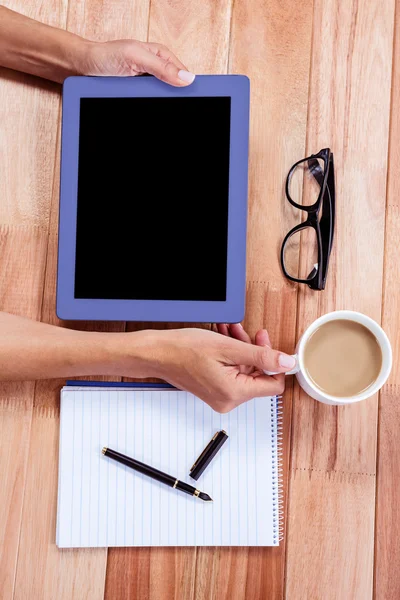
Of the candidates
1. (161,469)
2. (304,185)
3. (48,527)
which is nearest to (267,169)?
(304,185)

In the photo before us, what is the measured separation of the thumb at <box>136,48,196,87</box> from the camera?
0.80m

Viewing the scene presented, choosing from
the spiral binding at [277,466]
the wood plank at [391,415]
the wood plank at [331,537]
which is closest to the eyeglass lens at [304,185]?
the wood plank at [391,415]

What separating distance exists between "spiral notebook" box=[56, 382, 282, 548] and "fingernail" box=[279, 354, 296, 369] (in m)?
0.13

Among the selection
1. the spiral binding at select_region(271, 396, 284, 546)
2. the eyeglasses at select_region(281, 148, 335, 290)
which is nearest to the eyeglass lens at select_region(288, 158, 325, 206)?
the eyeglasses at select_region(281, 148, 335, 290)

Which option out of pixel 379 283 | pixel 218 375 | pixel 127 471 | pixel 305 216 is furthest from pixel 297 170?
pixel 127 471

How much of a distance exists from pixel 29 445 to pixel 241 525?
1.17 ft

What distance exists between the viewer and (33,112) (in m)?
0.92

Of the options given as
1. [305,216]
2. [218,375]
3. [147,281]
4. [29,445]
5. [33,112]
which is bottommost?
[29,445]

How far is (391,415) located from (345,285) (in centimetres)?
22

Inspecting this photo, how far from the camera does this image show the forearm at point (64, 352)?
32.0 inches

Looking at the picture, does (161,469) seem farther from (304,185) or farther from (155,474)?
(304,185)

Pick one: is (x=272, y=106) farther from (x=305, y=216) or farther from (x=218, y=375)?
(x=218, y=375)

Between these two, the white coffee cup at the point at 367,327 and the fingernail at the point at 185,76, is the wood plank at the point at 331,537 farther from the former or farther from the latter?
the fingernail at the point at 185,76

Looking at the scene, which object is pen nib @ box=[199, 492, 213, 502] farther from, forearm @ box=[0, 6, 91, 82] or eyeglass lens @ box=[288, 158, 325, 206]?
forearm @ box=[0, 6, 91, 82]
